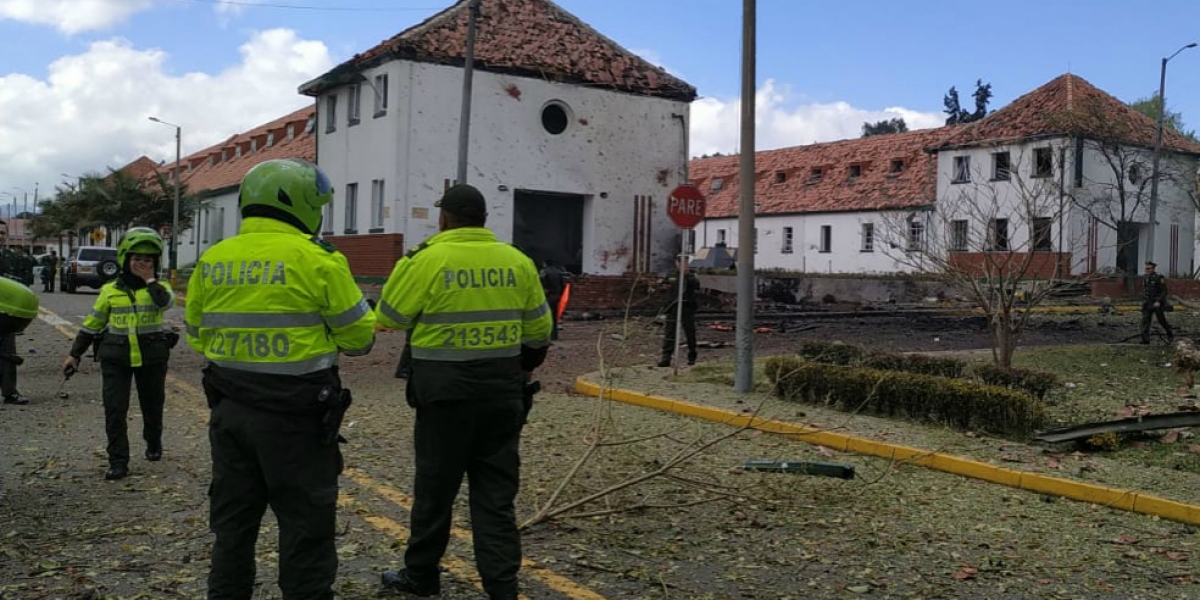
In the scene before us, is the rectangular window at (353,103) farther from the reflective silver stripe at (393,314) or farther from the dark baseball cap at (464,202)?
the reflective silver stripe at (393,314)

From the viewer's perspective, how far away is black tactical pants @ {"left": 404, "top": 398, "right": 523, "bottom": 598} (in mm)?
4469

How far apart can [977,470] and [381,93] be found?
2301 centimetres

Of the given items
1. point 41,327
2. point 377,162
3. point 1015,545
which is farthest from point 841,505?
point 377,162

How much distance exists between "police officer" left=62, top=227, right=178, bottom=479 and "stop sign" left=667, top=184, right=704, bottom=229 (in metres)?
7.37

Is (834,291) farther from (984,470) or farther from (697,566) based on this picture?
(697,566)

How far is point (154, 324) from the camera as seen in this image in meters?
7.57

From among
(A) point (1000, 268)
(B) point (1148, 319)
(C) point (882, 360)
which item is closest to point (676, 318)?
(C) point (882, 360)

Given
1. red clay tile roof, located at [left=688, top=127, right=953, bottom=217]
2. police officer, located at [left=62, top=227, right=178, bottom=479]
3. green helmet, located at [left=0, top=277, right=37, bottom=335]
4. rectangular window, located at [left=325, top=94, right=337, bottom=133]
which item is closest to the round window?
rectangular window, located at [left=325, top=94, right=337, bottom=133]

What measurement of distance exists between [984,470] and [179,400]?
813cm

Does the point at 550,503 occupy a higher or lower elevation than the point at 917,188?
lower

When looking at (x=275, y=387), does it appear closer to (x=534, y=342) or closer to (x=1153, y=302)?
(x=534, y=342)

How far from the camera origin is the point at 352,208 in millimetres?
30281

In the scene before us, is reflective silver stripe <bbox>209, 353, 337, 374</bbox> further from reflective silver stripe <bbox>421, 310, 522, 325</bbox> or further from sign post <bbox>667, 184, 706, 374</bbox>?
sign post <bbox>667, 184, 706, 374</bbox>

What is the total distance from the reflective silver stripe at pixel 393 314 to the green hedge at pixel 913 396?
451cm
